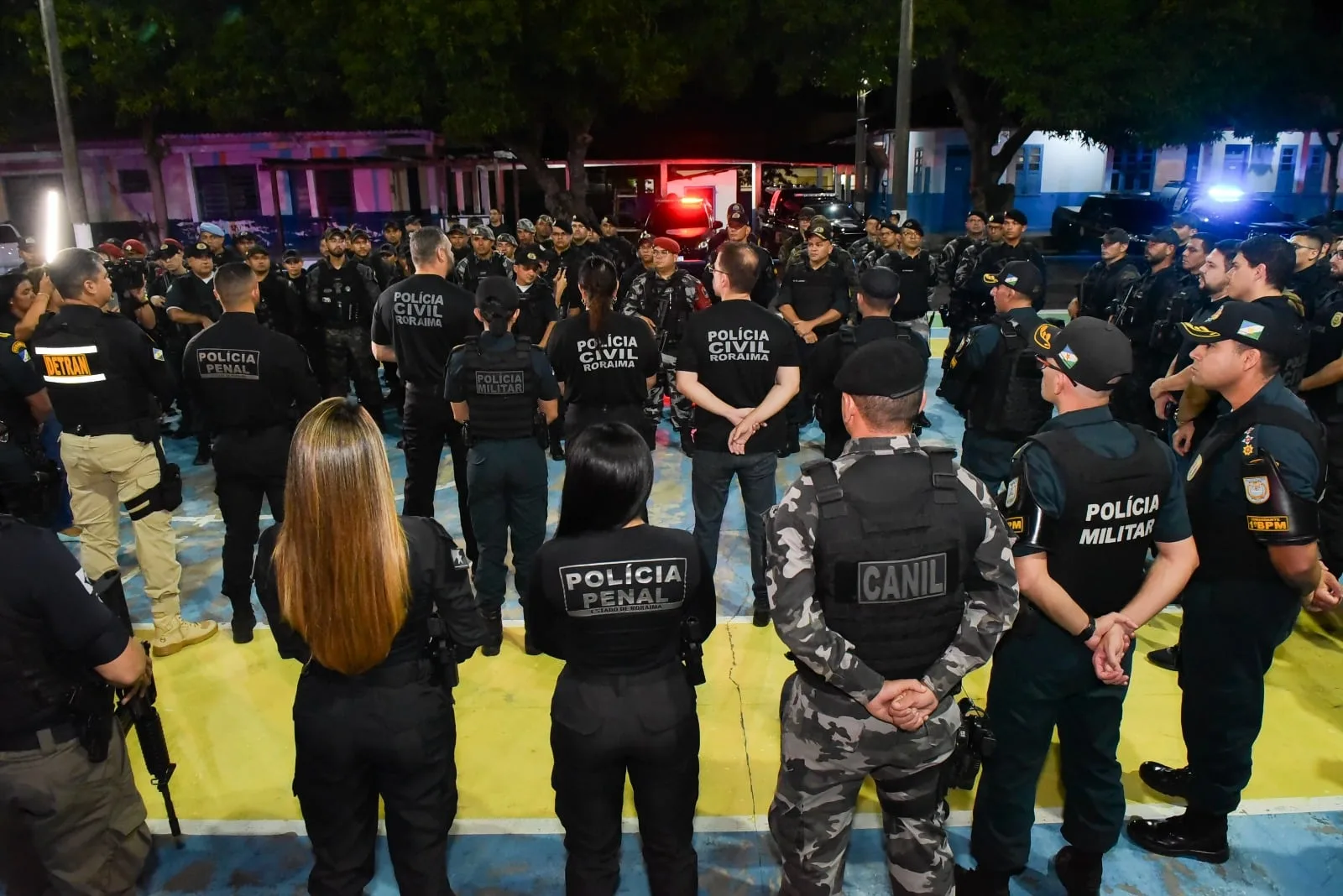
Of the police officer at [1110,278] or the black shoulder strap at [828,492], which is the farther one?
the police officer at [1110,278]

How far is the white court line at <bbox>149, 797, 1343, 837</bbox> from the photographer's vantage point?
3.93 meters

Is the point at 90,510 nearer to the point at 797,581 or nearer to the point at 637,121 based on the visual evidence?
the point at 797,581

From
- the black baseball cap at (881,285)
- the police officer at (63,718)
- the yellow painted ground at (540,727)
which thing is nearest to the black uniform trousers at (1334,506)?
the yellow painted ground at (540,727)

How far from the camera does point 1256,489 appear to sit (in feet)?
11.2

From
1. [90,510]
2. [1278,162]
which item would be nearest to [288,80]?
[90,510]

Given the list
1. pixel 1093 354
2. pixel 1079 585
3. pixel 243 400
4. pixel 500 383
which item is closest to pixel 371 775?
pixel 1079 585

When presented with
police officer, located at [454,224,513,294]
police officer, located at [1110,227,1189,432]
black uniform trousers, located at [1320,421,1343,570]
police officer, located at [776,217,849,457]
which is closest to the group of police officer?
black uniform trousers, located at [1320,421,1343,570]

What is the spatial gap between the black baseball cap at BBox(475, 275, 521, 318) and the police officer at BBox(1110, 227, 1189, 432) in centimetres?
529

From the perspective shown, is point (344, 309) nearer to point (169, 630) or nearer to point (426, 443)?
point (426, 443)

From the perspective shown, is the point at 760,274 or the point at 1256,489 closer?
the point at 1256,489

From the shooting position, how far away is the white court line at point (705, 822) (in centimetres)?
393

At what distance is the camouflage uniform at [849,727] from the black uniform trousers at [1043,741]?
1.14 ft

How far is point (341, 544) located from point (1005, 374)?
4.11 meters

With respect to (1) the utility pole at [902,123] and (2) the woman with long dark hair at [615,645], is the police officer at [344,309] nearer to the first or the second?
(2) the woman with long dark hair at [615,645]
